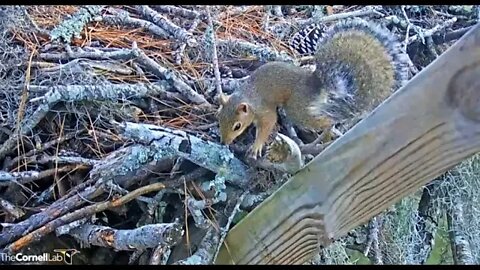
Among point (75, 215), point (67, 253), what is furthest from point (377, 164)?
point (67, 253)

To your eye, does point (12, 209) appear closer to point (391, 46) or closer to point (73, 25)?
point (73, 25)

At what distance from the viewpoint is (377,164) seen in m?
0.71

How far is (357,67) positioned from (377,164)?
0.81 meters

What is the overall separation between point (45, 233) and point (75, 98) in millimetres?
321

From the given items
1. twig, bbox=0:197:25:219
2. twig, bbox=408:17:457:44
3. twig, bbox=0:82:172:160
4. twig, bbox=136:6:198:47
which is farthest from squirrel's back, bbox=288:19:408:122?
twig, bbox=0:197:25:219

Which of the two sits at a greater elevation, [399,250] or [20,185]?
[20,185]

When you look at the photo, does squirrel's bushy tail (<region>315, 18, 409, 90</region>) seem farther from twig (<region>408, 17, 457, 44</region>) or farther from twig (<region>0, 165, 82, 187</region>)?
twig (<region>0, 165, 82, 187</region>)

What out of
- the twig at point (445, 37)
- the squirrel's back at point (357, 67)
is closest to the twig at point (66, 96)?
the squirrel's back at point (357, 67)

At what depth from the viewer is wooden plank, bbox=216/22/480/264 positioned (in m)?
0.61

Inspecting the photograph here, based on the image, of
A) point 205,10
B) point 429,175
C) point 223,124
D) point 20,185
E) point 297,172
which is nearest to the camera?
point 429,175

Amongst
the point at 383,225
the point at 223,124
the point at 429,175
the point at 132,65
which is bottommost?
the point at 429,175

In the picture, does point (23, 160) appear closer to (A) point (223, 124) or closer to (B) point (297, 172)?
(A) point (223, 124)

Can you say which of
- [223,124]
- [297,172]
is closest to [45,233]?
[223,124]

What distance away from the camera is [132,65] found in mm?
1606
